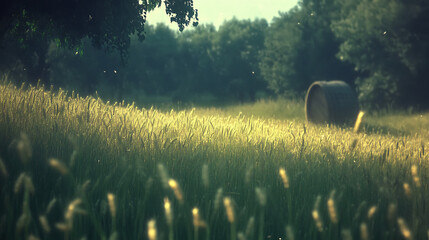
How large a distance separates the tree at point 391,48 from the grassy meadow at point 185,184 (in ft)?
41.4

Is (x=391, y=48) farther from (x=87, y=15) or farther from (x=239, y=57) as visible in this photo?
(x=239, y=57)

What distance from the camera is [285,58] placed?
23594mm

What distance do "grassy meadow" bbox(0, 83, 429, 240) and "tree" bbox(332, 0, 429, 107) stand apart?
12619mm

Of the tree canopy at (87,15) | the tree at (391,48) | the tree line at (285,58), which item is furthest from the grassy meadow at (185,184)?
the tree at (391,48)

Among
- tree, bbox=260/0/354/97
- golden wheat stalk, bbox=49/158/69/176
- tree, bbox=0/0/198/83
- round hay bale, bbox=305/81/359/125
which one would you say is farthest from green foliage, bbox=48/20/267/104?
golden wheat stalk, bbox=49/158/69/176

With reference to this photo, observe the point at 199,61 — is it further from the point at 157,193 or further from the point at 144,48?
the point at 157,193

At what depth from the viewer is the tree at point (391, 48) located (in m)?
15.0

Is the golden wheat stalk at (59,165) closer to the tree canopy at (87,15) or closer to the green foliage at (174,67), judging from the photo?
the tree canopy at (87,15)

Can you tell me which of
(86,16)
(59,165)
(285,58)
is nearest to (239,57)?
(285,58)

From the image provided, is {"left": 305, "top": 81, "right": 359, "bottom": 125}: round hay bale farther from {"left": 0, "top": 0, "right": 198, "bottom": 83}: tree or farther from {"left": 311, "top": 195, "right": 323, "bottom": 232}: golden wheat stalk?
{"left": 311, "top": 195, "right": 323, "bottom": 232}: golden wheat stalk

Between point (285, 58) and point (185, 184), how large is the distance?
21735 millimetres

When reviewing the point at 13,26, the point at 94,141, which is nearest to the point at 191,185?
the point at 94,141

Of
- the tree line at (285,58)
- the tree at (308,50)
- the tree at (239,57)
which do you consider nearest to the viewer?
the tree line at (285,58)

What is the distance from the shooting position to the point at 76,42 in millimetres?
9891
